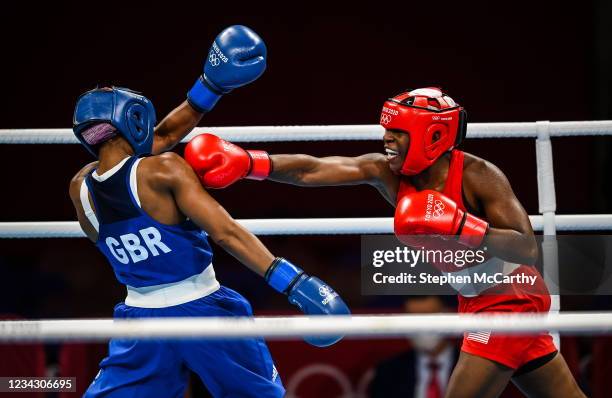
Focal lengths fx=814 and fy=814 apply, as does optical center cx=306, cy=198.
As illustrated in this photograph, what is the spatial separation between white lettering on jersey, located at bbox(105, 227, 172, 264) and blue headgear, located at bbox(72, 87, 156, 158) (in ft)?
0.95

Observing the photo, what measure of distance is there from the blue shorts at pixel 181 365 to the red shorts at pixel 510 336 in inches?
26.0

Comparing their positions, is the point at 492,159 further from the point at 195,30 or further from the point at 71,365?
the point at 71,365

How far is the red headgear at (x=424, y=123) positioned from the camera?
8.68ft

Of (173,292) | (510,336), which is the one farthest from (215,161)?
(510,336)

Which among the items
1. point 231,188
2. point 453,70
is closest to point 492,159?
point 453,70

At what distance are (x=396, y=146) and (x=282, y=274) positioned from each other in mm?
675

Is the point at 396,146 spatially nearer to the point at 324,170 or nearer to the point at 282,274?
the point at 324,170

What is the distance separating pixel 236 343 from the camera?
2410 mm

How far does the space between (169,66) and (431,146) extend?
3250 millimetres

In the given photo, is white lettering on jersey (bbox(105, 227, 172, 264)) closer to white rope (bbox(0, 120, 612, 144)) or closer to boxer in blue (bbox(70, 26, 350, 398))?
boxer in blue (bbox(70, 26, 350, 398))

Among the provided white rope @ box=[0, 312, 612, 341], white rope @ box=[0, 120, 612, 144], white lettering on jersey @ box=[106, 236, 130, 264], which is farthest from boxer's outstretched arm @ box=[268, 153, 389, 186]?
white rope @ box=[0, 312, 612, 341]

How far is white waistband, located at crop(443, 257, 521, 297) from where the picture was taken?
2.68 meters

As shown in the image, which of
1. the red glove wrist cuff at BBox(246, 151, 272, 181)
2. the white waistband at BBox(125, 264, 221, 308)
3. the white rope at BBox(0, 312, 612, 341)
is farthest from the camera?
the red glove wrist cuff at BBox(246, 151, 272, 181)

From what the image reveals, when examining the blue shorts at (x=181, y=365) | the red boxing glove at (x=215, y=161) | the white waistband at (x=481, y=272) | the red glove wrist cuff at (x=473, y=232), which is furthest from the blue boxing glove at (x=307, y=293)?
the white waistband at (x=481, y=272)
